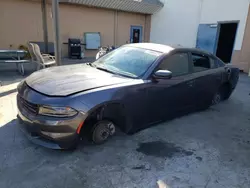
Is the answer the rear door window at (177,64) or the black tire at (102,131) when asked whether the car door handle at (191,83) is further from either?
the black tire at (102,131)

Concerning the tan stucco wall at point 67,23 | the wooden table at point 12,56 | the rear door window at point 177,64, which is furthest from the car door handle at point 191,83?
the tan stucco wall at point 67,23

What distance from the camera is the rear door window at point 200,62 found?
393cm

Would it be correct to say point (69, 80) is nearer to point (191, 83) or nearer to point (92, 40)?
point (191, 83)

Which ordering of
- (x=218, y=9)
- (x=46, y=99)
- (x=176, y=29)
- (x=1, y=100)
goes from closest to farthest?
(x=46, y=99) → (x=1, y=100) → (x=218, y=9) → (x=176, y=29)

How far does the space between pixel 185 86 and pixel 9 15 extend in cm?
910

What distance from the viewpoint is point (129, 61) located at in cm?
344

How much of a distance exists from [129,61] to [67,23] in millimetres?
8660

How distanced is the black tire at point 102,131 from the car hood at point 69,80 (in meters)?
0.55

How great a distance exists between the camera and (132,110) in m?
3.00

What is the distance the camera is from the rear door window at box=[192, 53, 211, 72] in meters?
3.93

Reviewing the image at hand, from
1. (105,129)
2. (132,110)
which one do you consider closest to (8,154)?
(105,129)

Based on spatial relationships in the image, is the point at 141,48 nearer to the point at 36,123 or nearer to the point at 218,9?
the point at 36,123

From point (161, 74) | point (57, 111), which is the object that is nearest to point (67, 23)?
point (161, 74)

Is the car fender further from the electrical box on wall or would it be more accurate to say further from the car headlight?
the electrical box on wall
